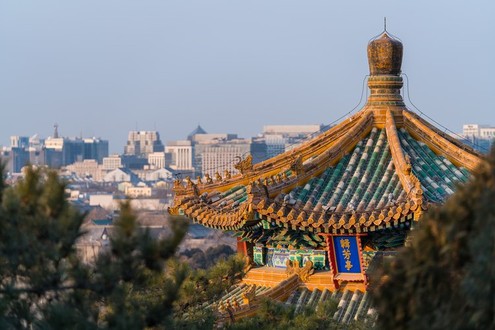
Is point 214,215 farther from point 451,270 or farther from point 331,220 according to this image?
point 451,270

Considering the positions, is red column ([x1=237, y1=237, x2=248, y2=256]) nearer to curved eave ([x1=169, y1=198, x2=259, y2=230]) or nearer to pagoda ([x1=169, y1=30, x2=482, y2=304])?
pagoda ([x1=169, y1=30, x2=482, y2=304])

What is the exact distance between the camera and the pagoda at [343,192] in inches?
460

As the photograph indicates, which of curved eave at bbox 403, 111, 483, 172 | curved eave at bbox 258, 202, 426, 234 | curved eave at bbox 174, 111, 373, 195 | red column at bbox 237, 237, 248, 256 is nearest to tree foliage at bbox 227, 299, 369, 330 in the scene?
curved eave at bbox 258, 202, 426, 234

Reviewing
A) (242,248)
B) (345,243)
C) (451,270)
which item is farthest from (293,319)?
(451,270)

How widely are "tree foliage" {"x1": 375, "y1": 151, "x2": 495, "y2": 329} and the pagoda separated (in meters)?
4.43

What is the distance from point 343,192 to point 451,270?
5.70m

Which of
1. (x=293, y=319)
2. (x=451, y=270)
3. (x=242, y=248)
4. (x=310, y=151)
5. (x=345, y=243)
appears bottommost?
(x=293, y=319)

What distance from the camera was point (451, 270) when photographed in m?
6.68

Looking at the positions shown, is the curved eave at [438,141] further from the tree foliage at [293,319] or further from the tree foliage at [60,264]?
the tree foliage at [60,264]

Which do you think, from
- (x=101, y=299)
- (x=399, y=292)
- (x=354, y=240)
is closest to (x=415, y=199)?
(x=354, y=240)

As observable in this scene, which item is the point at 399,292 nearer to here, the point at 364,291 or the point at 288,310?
the point at 288,310

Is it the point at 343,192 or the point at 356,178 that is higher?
the point at 356,178

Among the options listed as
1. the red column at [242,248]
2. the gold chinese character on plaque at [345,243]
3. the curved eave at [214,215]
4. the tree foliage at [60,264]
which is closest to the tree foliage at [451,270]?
the tree foliage at [60,264]

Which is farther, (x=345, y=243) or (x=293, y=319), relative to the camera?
(x=345, y=243)
